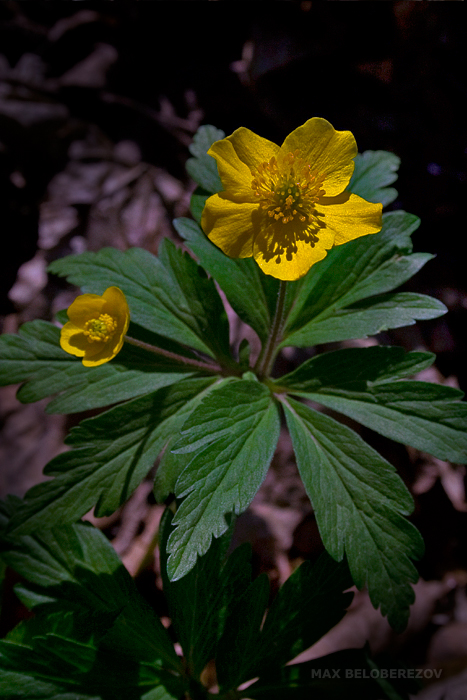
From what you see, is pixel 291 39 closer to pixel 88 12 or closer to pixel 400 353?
pixel 88 12

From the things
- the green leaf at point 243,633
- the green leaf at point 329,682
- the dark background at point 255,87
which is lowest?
the green leaf at point 329,682

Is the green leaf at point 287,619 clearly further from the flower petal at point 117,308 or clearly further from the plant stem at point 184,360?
the flower petal at point 117,308

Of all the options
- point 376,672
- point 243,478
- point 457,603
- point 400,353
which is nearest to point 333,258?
point 400,353

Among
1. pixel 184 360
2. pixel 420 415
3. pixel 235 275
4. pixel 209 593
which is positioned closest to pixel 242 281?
pixel 235 275

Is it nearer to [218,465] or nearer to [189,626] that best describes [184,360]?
[218,465]

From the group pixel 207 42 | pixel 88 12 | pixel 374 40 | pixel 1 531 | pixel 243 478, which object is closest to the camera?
pixel 243 478

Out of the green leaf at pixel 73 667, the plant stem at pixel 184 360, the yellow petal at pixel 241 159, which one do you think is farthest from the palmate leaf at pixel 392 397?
the green leaf at pixel 73 667
